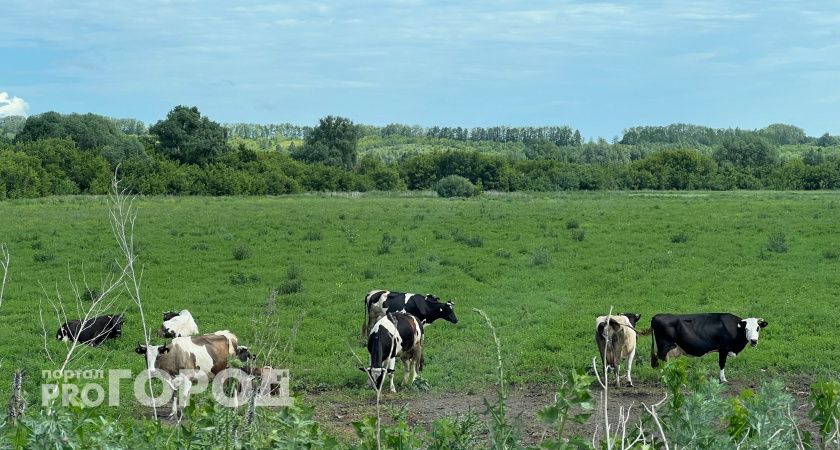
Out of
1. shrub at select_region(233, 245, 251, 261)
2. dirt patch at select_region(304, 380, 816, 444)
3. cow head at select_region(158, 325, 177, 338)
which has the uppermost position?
shrub at select_region(233, 245, 251, 261)

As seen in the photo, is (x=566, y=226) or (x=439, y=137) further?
(x=439, y=137)

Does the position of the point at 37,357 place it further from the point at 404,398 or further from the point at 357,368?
the point at 404,398

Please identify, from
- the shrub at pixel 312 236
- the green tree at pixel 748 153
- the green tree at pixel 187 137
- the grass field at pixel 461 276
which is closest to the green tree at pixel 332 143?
the green tree at pixel 187 137

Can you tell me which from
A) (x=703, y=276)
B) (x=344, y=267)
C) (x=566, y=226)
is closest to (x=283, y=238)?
(x=344, y=267)

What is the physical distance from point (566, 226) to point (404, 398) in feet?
63.7

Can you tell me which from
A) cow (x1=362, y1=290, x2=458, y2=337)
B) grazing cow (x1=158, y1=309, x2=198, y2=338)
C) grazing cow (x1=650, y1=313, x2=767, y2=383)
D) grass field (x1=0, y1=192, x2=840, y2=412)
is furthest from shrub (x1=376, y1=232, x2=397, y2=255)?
grazing cow (x1=650, y1=313, x2=767, y2=383)

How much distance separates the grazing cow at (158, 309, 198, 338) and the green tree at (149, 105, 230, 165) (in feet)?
211

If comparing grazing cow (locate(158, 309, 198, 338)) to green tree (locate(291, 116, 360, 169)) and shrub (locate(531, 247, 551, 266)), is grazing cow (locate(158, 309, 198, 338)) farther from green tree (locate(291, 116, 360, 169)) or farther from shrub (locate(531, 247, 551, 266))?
green tree (locate(291, 116, 360, 169))

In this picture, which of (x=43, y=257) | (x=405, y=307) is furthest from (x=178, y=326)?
(x=43, y=257)

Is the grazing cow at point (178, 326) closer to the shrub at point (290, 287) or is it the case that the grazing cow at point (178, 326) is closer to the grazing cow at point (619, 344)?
the shrub at point (290, 287)

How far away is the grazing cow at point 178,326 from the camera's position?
14.5m

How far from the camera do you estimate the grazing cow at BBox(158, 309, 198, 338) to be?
14.5m

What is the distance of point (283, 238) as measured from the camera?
27.6 meters

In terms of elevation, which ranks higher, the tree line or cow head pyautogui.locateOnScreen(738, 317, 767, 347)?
the tree line
